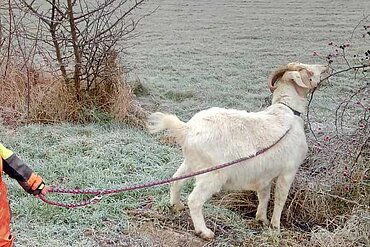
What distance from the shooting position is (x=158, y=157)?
5.66 metres

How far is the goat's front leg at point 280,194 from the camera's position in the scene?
431 centimetres

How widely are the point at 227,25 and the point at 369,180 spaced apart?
1171cm

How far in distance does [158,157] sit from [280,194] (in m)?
1.65

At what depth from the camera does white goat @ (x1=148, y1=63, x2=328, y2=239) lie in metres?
4.02

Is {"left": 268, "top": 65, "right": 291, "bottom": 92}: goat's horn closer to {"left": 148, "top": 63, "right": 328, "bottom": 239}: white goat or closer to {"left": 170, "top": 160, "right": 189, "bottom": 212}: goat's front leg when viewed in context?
{"left": 148, "top": 63, "right": 328, "bottom": 239}: white goat

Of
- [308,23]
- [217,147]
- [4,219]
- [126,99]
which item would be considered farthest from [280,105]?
[308,23]

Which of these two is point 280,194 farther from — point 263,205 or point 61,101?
point 61,101

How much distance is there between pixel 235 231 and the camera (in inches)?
167

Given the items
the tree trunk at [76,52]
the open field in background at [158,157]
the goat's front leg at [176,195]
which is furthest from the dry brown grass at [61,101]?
the goat's front leg at [176,195]

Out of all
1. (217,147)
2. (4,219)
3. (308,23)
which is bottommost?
(308,23)

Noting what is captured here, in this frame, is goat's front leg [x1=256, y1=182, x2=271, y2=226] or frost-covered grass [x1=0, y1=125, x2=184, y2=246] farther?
goat's front leg [x1=256, y1=182, x2=271, y2=226]

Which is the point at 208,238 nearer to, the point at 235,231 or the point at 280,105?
the point at 235,231

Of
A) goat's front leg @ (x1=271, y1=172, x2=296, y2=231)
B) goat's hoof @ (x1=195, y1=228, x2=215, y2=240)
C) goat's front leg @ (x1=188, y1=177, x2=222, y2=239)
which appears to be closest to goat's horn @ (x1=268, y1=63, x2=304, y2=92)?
goat's front leg @ (x1=271, y1=172, x2=296, y2=231)

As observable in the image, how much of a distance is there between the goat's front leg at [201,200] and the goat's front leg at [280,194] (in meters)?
0.56
